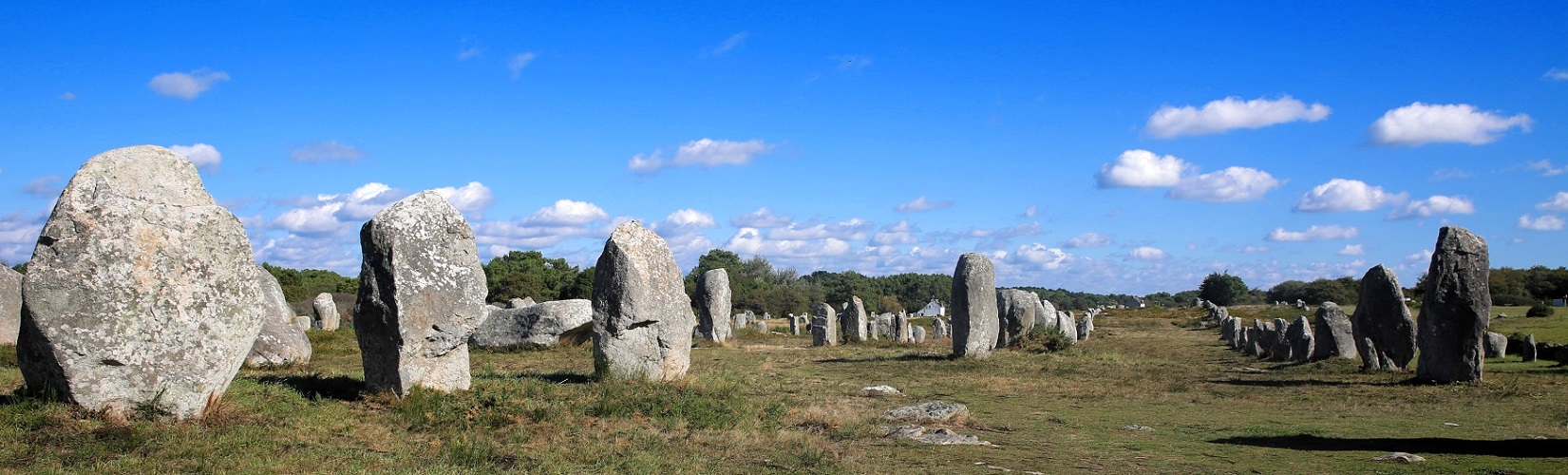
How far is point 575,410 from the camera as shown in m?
9.95

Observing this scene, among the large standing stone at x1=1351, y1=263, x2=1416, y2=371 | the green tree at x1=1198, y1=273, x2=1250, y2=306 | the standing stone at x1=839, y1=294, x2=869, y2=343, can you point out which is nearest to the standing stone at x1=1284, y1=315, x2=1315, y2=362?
the large standing stone at x1=1351, y1=263, x2=1416, y2=371

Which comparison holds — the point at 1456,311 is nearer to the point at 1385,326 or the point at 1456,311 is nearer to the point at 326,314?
the point at 1385,326

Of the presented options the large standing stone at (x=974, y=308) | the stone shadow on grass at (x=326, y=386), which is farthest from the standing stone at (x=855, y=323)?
the stone shadow on grass at (x=326, y=386)

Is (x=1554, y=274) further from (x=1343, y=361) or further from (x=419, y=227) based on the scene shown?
(x=419, y=227)

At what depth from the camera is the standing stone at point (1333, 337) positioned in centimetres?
2091

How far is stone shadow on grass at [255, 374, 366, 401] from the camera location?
33.1ft

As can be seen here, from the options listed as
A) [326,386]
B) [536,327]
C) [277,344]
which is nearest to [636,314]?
[326,386]

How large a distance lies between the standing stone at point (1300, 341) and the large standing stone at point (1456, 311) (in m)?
5.36

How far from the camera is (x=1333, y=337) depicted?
68.9ft

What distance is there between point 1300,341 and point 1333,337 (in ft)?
2.44

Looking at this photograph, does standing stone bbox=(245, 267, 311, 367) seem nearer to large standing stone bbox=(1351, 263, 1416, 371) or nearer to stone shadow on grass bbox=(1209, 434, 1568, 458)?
stone shadow on grass bbox=(1209, 434, 1568, 458)

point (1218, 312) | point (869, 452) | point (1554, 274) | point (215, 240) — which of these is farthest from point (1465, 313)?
point (1554, 274)

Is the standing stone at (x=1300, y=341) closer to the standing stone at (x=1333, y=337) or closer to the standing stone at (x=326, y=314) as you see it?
the standing stone at (x=1333, y=337)

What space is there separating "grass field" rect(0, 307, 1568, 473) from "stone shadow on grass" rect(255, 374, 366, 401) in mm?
32
